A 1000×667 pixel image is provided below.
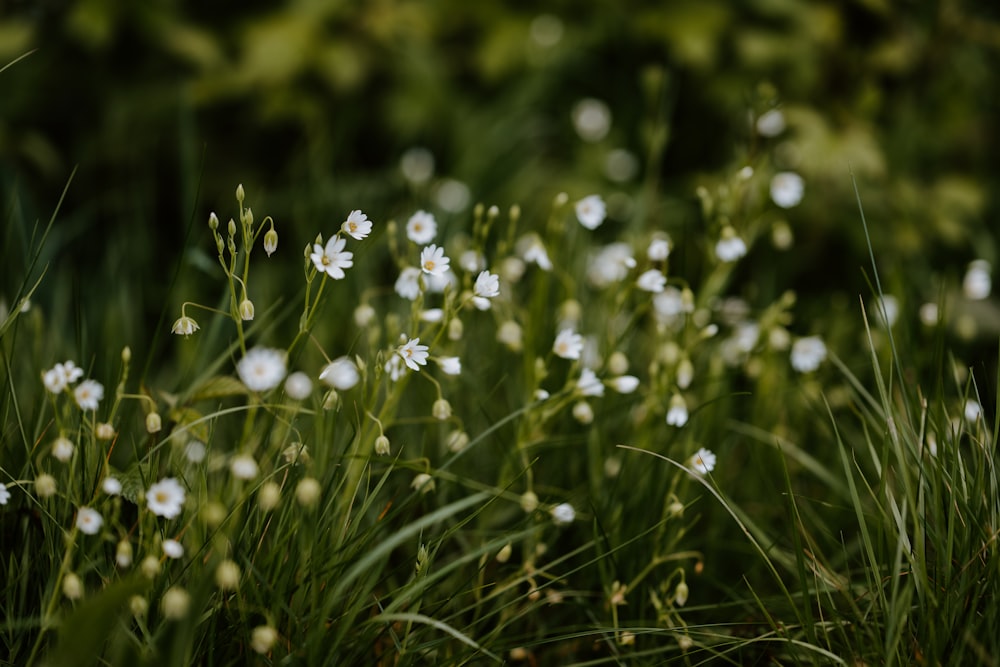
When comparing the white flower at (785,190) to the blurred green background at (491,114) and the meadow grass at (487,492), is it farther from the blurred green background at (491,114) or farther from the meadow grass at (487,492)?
the blurred green background at (491,114)

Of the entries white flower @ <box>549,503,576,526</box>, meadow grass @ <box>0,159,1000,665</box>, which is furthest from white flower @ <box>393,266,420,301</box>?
white flower @ <box>549,503,576,526</box>

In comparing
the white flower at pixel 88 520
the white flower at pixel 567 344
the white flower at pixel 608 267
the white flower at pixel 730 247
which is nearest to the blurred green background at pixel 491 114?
the white flower at pixel 608 267

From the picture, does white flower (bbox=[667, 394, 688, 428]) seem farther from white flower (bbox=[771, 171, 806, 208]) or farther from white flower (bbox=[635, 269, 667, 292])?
white flower (bbox=[771, 171, 806, 208])

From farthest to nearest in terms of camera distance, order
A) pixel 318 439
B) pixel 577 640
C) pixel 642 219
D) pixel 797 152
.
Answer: pixel 797 152 < pixel 642 219 < pixel 577 640 < pixel 318 439

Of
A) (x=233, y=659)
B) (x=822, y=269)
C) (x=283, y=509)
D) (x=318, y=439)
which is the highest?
→ (x=318, y=439)

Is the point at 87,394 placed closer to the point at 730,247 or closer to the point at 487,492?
the point at 487,492

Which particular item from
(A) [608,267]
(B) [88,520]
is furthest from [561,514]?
(A) [608,267]

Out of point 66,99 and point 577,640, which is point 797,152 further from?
point 66,99

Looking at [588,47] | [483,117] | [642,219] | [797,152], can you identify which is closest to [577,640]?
[642,219]
